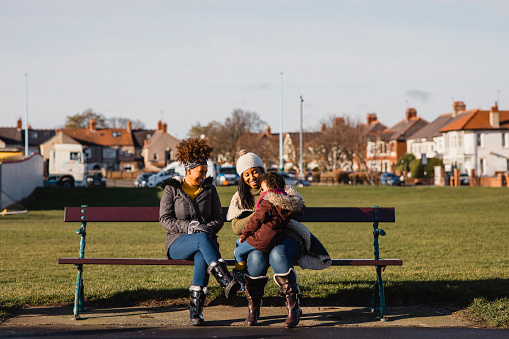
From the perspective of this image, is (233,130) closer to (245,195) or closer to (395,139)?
(395,139)

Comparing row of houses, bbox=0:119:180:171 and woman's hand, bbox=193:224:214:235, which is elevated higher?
row of houses, bbox=0:119:180:171

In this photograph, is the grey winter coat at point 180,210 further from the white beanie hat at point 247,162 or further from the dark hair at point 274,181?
the dark hair at point 274,181

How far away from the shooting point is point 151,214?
23.6 feet

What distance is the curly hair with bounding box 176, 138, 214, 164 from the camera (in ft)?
22.8

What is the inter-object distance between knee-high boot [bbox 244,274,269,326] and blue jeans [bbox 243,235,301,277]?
51mm

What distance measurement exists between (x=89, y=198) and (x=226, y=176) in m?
18.8

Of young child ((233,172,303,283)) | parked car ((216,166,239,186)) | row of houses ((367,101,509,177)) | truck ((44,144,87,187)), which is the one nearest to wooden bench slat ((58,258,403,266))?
young child ((233,172,303,283))

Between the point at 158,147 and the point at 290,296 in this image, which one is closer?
the point at 290,296

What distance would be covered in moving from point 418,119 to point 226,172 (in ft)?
177

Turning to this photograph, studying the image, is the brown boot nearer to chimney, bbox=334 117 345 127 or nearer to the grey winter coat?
the grey winter coat

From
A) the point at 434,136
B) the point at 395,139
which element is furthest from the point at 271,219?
the point at 395,139

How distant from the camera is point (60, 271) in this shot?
34.7ft

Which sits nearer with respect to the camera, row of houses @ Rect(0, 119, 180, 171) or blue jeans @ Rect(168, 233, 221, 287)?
blue jeans @ Rect(168, 233, 221, 287)

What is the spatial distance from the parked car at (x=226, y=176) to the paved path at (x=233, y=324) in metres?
49.7
